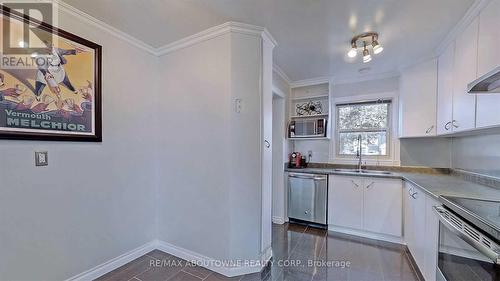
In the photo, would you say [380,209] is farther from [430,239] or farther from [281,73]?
[281,73]

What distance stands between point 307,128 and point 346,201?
1258 millimetres

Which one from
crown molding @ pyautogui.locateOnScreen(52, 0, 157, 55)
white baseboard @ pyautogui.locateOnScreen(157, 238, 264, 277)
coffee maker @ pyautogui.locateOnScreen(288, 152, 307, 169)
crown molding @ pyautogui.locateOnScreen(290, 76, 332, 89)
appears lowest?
white baseboard @ pyautogui.locateOnScreen(157, 238, 264, 277)

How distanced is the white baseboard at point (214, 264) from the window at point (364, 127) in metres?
2.25

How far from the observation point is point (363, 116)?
11.4 feet

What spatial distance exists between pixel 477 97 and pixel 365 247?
195 centimetres

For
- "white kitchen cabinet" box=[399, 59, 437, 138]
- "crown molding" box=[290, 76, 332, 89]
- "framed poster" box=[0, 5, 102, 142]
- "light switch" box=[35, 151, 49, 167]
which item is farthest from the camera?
"crown molding" box=[290, 76, 332, 89]

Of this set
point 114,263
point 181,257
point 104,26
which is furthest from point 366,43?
point 114,263

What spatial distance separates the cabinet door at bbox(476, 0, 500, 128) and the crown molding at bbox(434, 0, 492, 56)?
54mm

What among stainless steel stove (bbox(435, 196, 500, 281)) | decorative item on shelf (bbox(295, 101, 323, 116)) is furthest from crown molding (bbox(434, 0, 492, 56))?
decorative item on shelf (bbox(295, 101, 323, 116))

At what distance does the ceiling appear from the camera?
171 cm

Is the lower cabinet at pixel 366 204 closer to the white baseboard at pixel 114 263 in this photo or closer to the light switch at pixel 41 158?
the white baseboard at pixel 114 263

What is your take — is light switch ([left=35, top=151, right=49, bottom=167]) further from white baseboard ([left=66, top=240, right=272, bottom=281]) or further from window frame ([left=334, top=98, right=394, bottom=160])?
window frame ([left=334, top=98, right=394, bottom=160])

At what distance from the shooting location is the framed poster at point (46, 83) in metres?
1.47

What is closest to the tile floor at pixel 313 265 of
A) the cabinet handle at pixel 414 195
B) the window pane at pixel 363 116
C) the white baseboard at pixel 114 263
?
the white baseboard at pixel 114 263
